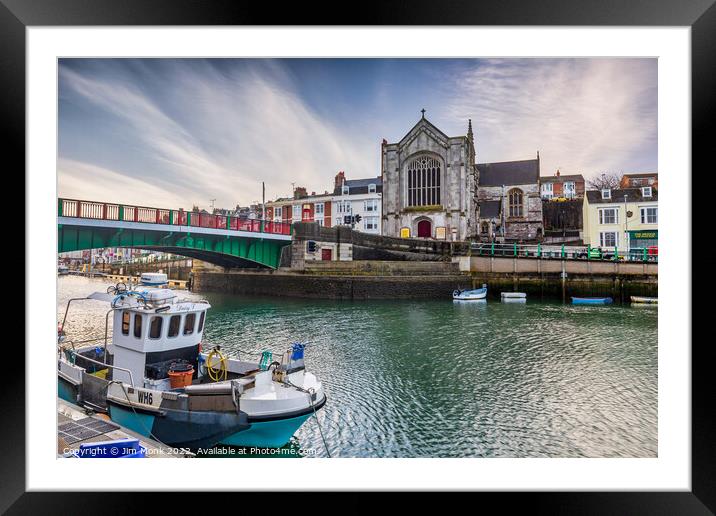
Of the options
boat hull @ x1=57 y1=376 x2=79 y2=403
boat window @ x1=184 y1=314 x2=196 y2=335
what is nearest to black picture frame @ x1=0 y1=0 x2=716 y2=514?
boat hull @ x1=57 y1=376 x2=79 y2=403

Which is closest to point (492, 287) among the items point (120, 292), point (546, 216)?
point (546, 216)

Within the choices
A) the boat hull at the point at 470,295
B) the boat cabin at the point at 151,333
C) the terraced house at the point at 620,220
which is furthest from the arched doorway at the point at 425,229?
the boat cabin at the point at 151,333

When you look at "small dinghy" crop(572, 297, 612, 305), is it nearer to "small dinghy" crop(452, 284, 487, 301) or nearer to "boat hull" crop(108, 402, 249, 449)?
"small dinghy" crop(452, 284, 487, 301)

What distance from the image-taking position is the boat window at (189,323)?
17.2 feet

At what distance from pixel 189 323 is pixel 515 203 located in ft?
59.6

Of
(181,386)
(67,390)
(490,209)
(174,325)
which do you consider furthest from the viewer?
(490,209)

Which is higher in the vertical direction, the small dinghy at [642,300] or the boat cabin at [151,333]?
the boat cabin at [151,333]

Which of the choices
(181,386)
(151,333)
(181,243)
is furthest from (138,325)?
(181,243)

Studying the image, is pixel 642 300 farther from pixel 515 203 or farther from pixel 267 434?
pixel 267 434

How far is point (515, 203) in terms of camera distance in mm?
20109

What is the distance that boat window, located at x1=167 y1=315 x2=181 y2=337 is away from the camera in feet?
16.7

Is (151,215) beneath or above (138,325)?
above
